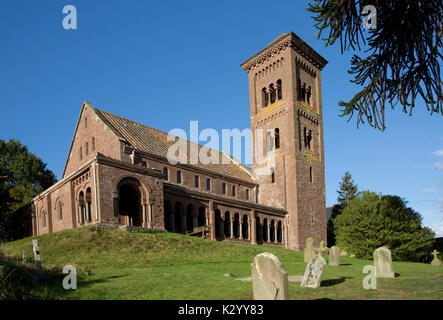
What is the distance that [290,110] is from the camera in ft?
143

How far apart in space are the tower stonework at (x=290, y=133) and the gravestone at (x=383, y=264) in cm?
2824

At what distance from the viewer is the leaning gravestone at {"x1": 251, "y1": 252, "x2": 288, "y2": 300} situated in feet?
26.3

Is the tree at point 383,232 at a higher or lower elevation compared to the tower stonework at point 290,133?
lower

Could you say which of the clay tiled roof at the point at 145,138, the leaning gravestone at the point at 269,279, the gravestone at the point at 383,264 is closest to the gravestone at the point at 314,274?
the leaning gravestone at the point at 269,279

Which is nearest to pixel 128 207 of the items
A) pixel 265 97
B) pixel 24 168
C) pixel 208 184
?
pixel 208 184

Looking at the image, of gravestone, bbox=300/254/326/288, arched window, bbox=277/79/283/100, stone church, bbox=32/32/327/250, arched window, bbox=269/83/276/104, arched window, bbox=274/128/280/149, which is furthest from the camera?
arched window, bbox=269/83/276/104

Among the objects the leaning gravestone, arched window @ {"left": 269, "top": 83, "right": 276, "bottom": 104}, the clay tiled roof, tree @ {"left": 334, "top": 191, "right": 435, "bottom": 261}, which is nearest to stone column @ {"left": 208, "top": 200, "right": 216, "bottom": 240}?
the clay tiled roof

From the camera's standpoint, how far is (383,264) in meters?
14.0

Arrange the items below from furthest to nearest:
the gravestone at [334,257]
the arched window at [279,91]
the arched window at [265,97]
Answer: the arched window at [265,97], the arched window at [279,91], the gravestone at [334,257]

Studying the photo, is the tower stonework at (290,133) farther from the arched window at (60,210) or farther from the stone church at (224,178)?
the arched window at (60,210)

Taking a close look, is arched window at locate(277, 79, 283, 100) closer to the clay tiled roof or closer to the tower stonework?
the tower stonework

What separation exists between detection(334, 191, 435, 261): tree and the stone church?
21.9 ft

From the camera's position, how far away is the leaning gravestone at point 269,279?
8.03m

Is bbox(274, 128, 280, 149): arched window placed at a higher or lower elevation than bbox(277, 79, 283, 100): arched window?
lower
